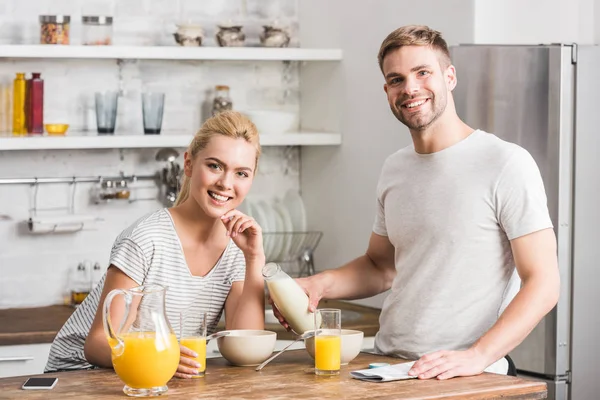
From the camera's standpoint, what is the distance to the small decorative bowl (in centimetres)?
412

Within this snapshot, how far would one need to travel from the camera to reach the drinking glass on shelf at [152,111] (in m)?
4.26

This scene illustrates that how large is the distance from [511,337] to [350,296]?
2.04ft

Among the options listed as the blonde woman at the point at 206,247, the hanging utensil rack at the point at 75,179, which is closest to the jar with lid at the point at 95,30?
the hanging utensil rack at the point at 75,179

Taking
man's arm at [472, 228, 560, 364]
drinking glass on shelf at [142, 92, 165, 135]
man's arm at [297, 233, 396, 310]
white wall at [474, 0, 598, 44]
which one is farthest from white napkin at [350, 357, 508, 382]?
drinking glass on shelf at [142, 92, 165, 135]

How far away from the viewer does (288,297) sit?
2539mm

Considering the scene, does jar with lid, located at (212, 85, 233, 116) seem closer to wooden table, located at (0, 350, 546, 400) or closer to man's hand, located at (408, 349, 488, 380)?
wooden table, located at (0, 350, 546, 400)

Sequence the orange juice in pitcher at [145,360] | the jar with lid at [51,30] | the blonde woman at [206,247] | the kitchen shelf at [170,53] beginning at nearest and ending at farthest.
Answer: the orange juice in pitcher at [145,360]
the blonde woman at [206,247]
the kitchen shelf at [170,53]
the jar with lid at [51,30]

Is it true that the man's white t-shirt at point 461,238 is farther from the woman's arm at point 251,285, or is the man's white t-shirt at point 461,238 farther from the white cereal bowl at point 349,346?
the woman's arm at point 251,285

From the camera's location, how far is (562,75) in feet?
11.0

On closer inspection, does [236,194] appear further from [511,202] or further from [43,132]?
[43,132]

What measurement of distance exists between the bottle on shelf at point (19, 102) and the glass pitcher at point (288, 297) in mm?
1963

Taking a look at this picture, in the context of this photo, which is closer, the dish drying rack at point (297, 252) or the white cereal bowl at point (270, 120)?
the white cereal bowl at point (270, 120)

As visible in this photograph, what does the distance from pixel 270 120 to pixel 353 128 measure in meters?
0.37

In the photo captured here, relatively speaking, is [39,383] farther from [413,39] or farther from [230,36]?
[230,36]
